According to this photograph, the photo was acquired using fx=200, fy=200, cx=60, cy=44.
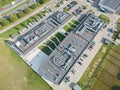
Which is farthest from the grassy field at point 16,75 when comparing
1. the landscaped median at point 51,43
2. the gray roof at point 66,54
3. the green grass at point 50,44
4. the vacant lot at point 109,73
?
Result: the vacant lot at point 109,73

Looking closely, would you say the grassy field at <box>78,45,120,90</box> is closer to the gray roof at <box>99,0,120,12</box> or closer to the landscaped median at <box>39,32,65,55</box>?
the landscaped median at <box>39,32,65,55</box>

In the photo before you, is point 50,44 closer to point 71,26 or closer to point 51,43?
point 51,43

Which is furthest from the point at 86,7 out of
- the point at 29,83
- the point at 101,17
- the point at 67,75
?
the point at 29,83

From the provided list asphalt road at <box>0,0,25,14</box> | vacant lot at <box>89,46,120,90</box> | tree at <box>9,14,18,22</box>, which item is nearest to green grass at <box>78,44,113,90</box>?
vacant lot at <box>89,46,120,90</box>

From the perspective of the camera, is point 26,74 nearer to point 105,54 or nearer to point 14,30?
point 14,30

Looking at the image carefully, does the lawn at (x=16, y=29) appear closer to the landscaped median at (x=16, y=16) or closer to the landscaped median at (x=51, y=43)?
the landscaped median at (x=16, y=16)
